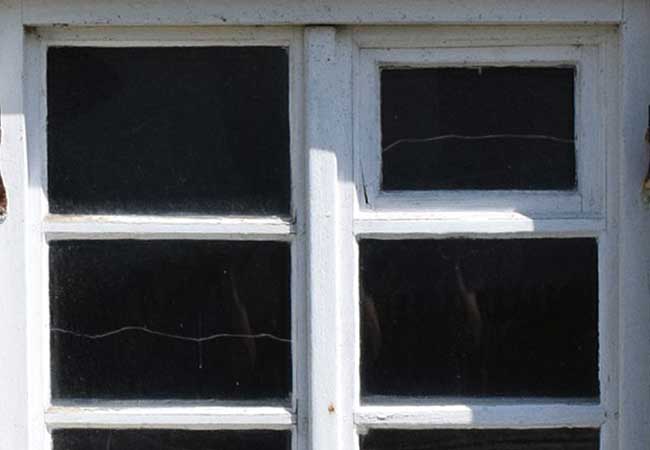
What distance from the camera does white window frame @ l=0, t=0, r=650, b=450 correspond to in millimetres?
2598

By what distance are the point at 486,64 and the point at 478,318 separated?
1.43 feet

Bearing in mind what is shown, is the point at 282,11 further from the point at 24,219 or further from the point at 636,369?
the point at 636,369

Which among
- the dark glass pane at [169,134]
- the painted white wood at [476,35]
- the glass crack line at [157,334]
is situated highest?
the painted white wood at [476,35]

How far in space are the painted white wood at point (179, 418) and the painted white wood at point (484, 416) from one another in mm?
152

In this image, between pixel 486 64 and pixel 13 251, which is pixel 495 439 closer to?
pixel 486 64

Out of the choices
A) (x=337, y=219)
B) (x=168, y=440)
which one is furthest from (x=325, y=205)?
(x=168, y=440)

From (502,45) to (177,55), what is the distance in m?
0.56

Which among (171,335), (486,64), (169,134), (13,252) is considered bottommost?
(171,335)

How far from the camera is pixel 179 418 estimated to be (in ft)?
8.73

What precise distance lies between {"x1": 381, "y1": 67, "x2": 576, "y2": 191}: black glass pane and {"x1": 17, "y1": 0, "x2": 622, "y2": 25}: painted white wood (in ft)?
0.36

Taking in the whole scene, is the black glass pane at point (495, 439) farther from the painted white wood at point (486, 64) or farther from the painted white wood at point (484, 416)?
the painted white wood at point (486, 64)

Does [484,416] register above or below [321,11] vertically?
below

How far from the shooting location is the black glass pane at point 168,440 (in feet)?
8.77

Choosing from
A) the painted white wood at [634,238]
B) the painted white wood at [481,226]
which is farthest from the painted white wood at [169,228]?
the painted white wood at [634,238]
